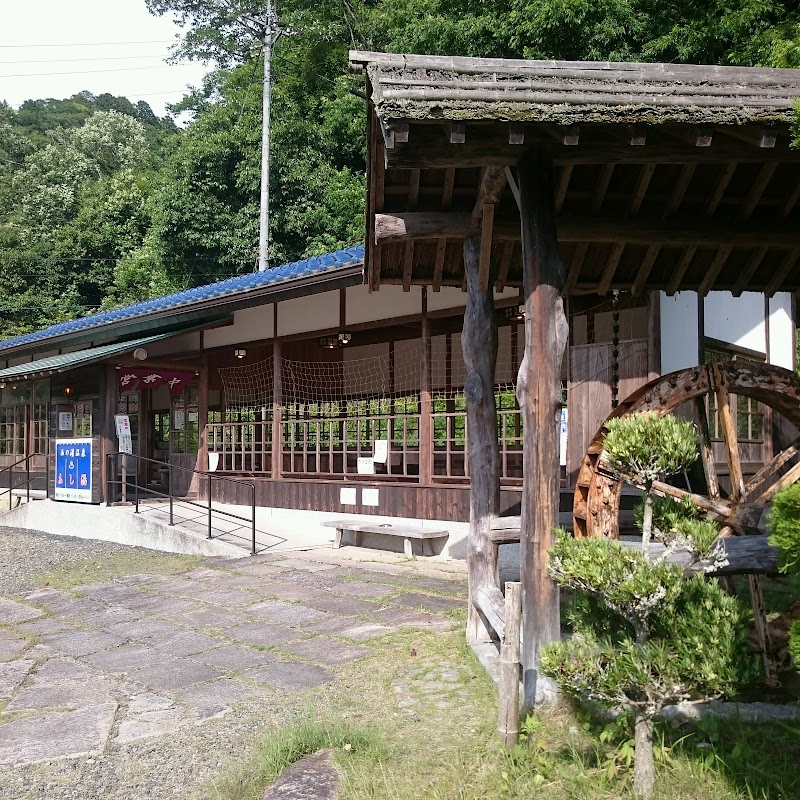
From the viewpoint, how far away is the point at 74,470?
13320 millimetres

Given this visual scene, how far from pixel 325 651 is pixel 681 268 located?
3884 millimetres

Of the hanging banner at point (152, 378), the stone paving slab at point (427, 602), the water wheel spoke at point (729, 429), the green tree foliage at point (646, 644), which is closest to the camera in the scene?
the green tree foliage at point (646, 644)

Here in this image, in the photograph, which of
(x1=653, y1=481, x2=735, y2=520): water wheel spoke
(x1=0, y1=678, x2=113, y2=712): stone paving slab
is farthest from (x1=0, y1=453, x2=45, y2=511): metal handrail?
(x1=653, y1=481, x2=735, y2=520): water wheel spoke

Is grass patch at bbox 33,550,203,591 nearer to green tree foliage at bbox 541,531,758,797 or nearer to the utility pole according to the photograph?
green tree foliage at bbox 541,531,758,797

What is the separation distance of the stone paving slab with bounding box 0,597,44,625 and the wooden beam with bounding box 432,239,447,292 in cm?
491

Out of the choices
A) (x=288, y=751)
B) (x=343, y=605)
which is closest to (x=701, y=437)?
(x=288, y=751)

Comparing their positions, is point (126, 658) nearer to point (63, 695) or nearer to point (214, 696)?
point (63, 695)

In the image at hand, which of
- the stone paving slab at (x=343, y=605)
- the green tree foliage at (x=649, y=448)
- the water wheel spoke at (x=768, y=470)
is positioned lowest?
the stone paving slab at (x=343, y=605)

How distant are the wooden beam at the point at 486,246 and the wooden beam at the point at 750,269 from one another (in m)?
2.04

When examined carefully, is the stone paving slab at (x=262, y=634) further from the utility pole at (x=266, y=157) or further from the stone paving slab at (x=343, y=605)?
the utility pole at (x=266, y=157)

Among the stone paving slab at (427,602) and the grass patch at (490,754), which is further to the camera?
the stone paving slab at (427,602)

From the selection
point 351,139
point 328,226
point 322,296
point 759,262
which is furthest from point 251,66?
point 759,262

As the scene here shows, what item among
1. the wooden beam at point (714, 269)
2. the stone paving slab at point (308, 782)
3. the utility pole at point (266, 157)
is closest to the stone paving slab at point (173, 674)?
the stone paving slab at point (308, 782)

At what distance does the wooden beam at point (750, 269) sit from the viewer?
18.6ft
